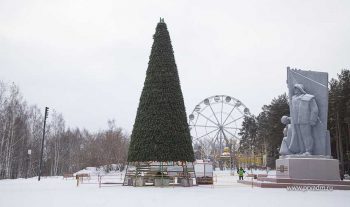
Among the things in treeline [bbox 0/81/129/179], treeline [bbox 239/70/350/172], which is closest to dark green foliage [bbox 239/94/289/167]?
treeline [bbox 239/70/350/172]

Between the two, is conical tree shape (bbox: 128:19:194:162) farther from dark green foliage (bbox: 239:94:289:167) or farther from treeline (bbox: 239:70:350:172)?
dark green foliage (bbox: 239:94:289:167)

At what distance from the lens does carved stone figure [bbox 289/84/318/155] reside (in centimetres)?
2259

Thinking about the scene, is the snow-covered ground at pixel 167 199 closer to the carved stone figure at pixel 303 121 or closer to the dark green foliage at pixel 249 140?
the carved stone figure at pixel 303 121

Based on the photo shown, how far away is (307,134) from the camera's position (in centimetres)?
2266

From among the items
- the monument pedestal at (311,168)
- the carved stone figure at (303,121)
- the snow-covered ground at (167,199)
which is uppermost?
the carved stone figure at (303,121)

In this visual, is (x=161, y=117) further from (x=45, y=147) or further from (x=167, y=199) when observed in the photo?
(x=45, y=147)

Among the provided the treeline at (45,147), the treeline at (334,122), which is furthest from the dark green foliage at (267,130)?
the treeline at (45,147)

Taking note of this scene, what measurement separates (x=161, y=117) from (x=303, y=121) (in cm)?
895

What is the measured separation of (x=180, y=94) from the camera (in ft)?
76.4

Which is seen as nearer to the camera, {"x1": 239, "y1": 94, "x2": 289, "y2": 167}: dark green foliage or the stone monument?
the stone monument

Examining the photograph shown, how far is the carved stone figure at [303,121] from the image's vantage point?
22.6 m

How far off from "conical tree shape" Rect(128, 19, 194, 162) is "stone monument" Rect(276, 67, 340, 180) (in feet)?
20.6

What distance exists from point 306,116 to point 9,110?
112 ft

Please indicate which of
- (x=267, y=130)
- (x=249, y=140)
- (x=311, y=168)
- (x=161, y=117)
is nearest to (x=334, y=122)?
(x=267, y=130)
